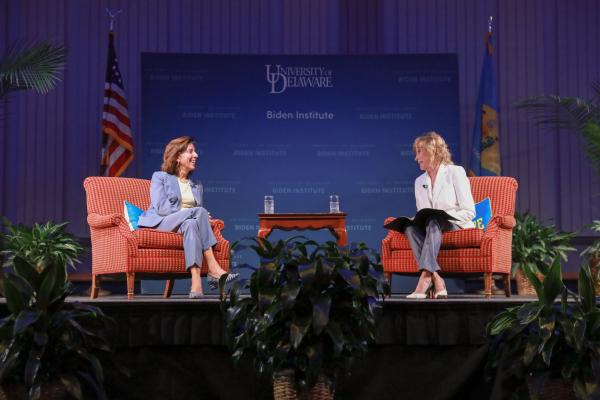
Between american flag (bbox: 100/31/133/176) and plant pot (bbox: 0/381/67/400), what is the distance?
465 cm

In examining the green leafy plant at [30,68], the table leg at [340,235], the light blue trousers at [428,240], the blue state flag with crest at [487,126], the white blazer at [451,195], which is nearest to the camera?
the light blue trousers at [428,240]

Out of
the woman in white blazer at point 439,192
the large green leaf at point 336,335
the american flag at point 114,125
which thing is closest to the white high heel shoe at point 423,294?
the woman in white blazer at point 439,192

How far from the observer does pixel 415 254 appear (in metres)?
5.29

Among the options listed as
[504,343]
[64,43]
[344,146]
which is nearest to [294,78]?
[344,146]

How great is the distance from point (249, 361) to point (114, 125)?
4.54m

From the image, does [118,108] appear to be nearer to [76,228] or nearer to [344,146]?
[76,228]

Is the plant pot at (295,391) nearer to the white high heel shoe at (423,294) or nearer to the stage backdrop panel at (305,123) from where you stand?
the white high heel shoe at (423,294)

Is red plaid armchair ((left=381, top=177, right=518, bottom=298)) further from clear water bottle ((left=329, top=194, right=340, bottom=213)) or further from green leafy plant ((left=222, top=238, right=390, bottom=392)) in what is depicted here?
green leafy plant ((left=222, top=238, right=390, bottom=392))

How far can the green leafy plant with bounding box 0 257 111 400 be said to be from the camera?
300 centimetres

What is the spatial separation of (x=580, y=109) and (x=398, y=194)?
5.93 ft

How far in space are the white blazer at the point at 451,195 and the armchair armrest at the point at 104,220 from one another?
1.96 meters

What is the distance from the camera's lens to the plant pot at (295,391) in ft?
9.95

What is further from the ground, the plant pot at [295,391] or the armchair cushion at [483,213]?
the armchair cushion at [483,213]

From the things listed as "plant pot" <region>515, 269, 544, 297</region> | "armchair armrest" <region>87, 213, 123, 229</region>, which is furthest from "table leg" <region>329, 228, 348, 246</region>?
"plant pot" <region>515, 269, 544, 297</region>
